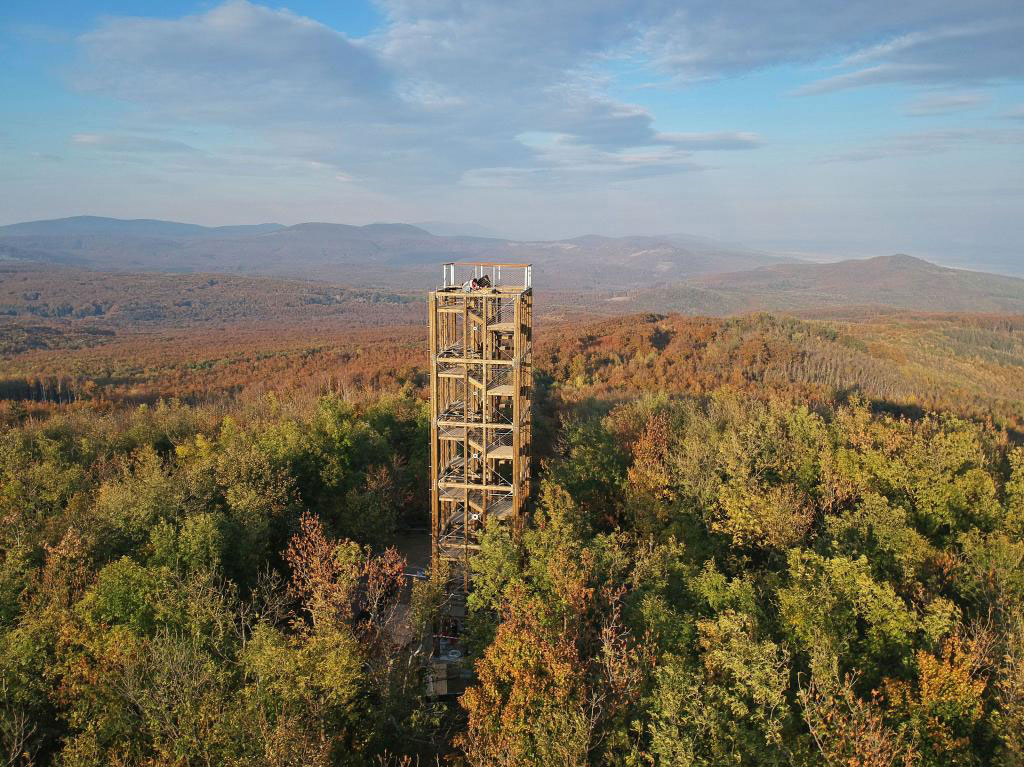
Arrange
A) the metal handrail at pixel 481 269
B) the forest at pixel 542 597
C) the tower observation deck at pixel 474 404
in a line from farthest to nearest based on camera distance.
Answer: the metal handrail at pixel 481 269
the tower observation deck at pixel 474 404
the forest at pixel 542 597

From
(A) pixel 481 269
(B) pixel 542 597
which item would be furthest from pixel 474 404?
(B) pixel 542 597

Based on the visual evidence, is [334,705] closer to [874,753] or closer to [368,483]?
[874,753]

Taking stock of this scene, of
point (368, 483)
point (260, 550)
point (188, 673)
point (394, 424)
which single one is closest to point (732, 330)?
point (394, 424)

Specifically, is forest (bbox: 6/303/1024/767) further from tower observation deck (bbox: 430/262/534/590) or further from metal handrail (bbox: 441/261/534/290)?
metal handrail (bbox: 441/261/534/290)

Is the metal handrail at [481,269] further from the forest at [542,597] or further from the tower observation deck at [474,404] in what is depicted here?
the forest at [542,597]

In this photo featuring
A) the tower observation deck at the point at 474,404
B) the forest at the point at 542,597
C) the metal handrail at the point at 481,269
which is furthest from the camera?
the metal handrail at the point at 481,269

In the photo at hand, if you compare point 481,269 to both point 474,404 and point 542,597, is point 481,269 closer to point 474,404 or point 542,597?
point 474,404

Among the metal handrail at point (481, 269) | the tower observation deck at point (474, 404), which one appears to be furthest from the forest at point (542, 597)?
the metal handrail at point (481, 269)
